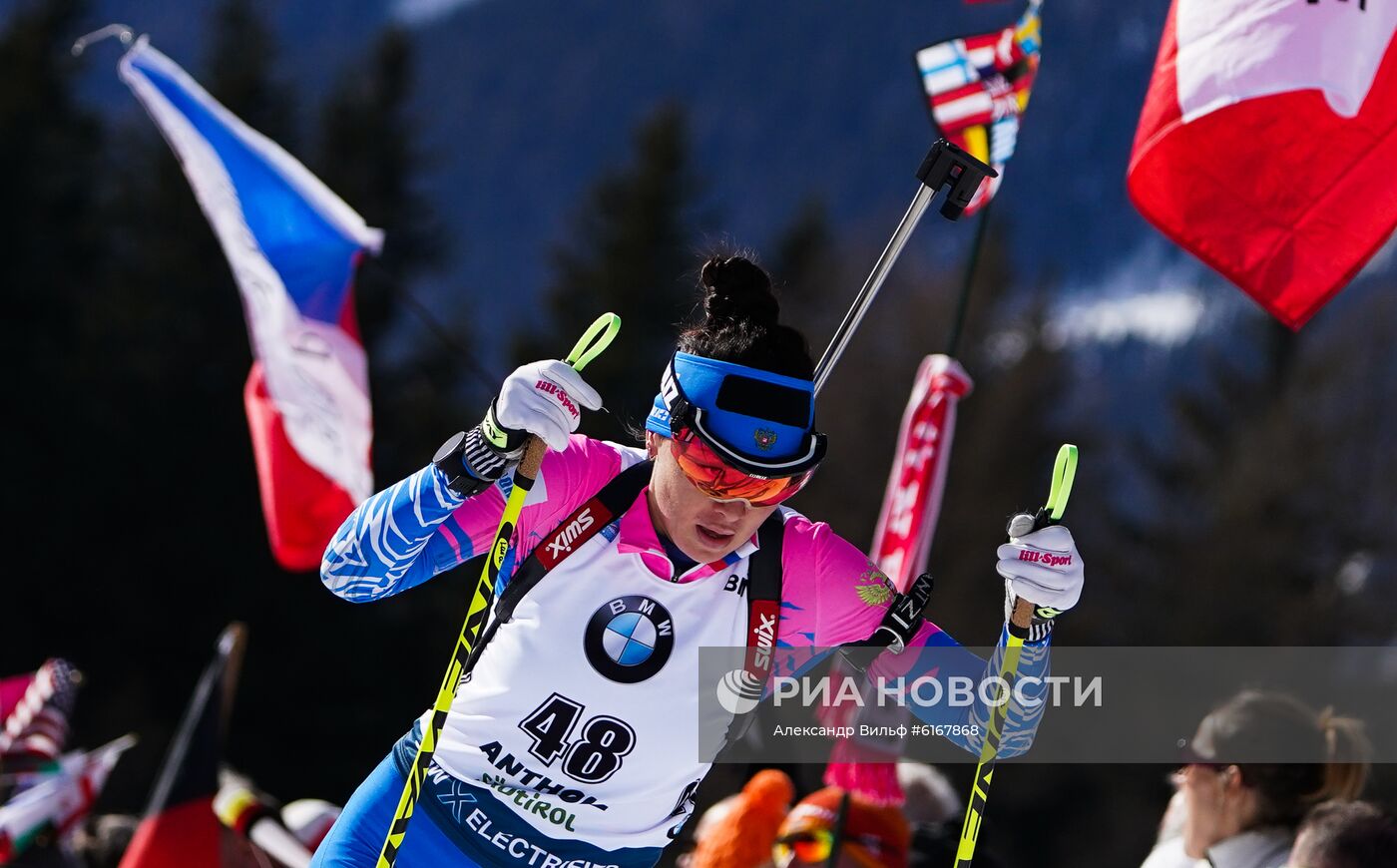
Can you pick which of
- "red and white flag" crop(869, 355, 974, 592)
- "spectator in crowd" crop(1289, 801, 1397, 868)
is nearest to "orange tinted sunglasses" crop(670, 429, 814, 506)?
"spectator in crowd" crop(1289, 801, 1397, 868)

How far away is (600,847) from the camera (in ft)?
11.9

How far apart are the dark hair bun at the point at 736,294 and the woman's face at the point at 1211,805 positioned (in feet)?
5.53

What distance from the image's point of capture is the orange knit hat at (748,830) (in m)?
5.23

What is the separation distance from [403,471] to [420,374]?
279 cm

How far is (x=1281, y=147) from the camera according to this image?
4867mm

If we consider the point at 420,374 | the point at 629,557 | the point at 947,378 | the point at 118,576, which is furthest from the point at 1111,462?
the point at 629,557

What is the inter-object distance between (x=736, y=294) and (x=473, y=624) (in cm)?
89

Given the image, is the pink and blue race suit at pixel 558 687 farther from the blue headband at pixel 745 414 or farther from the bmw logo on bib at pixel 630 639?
the blue headband at pixel 745 414

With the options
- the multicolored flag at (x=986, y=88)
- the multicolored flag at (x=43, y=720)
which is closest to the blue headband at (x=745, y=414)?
the multicolored flag at (x=986, y=88)

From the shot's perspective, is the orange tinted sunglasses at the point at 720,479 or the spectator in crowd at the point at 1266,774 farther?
the spectator in crowd at the point at 1266,774

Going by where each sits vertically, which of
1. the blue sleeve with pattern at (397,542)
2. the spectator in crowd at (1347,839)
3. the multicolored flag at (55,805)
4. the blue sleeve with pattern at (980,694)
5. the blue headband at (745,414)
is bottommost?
the multicolored flag at (55,805)

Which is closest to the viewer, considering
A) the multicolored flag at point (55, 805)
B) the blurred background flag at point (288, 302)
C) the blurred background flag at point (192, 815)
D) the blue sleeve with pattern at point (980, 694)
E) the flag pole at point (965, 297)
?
the blue sleeve with pattern at point (980, 694)

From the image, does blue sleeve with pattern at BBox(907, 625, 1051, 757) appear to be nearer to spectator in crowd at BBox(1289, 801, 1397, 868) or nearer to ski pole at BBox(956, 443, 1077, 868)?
ski pole at BBox(956, 443, 1077, 868)

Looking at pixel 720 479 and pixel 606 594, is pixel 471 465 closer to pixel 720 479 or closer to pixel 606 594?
pixel 606 594
